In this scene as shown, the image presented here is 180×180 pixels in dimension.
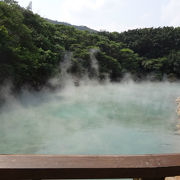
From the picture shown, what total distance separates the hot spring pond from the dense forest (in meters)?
1.35

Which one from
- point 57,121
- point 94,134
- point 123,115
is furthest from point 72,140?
point 123,115

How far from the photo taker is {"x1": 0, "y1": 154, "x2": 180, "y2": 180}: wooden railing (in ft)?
1.90

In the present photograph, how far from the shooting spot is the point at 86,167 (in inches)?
23.5

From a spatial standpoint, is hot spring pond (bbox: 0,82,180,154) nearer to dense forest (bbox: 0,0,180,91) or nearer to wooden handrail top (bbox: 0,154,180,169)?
dense forest (bbox: 0,0,180,91)

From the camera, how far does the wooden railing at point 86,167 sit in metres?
0.58

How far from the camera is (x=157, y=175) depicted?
626mm

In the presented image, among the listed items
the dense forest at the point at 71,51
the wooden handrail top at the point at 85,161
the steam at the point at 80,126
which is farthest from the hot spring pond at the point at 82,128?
the wooden handrail top at the point at 85,161

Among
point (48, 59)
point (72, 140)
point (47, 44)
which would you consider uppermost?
point (47, 44)

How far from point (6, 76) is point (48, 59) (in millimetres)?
2580

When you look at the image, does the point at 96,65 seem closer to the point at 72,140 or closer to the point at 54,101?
the point at 54,101

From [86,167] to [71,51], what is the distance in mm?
11324

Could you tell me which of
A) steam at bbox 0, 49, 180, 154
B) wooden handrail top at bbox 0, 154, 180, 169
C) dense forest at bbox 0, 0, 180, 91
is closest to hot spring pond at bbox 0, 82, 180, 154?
steam at bbox 0, 49, 180, 154

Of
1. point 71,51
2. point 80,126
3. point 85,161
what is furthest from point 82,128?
point 71,51

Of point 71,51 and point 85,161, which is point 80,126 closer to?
point 85,161
